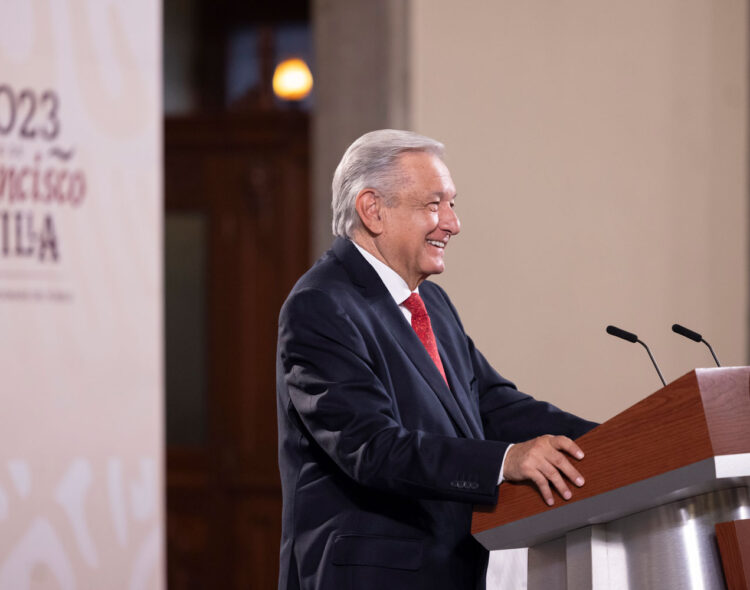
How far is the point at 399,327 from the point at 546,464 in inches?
20.0

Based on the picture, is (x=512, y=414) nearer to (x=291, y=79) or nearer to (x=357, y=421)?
(x=357, y=421)

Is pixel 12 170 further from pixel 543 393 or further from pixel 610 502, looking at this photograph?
pixel 543 393

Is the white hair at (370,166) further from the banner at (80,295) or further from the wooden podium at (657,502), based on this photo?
the banner at (80,295)

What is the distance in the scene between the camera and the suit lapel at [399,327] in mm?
2178

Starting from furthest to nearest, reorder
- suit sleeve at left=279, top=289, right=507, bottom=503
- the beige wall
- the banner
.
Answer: the beige wall → the banner → suit sleeve at left=279, top=289, right=507, bottom=503

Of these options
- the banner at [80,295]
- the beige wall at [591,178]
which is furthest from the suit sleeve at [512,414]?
the beige wall at [591,178]

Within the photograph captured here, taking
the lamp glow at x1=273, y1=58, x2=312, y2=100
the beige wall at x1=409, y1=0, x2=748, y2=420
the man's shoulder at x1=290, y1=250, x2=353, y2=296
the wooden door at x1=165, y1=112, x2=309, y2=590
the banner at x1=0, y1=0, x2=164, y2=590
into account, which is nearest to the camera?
the man's shoulder at x1=290, y1=250, x2=353, y2=296

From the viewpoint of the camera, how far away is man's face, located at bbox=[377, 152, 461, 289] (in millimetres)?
2246

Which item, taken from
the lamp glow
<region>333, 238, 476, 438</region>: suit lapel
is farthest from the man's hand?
the lamp glow

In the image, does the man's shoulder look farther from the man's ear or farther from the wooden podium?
the wooden podium

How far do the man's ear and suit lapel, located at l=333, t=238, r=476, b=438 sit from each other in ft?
0.19

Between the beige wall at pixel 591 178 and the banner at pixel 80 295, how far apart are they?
1675 mm

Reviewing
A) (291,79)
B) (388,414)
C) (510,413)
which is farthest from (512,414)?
(291,79)

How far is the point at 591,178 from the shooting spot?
4984 mm
